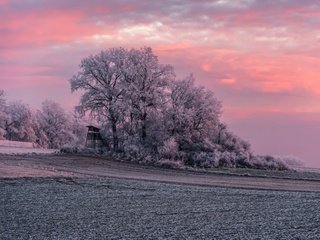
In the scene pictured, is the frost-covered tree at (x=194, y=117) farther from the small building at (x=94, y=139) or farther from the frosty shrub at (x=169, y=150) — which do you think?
the small building at (x=94, y=139)

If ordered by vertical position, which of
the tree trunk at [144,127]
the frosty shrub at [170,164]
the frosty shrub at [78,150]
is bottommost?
the frosty shrub at [170,164]

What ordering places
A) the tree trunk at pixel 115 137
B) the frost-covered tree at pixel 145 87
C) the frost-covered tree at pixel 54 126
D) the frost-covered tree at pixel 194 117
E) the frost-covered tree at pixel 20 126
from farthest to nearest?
the frost-covered tree at pixel 54 126 → the frost-covered tree at pixel 20 126 → the tree trunk at pixel 115 137 → the frost-covered tree at pixel 145 87 → the frost-covered tree at pixel 194 117

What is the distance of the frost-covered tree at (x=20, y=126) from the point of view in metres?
86.1

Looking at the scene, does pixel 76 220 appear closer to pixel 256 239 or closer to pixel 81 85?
pixel 256 239

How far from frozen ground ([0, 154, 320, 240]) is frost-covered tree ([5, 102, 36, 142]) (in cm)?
4181

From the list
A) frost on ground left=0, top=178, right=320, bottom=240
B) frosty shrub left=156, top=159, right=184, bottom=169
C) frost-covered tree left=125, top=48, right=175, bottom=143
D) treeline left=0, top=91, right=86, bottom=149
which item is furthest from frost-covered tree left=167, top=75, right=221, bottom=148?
treeline left=0, top=91, right=86, bottom=149

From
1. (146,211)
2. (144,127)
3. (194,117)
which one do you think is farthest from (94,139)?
(146,211)

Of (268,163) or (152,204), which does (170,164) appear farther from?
(152,204)

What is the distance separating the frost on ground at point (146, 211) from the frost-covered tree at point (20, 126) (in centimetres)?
5182

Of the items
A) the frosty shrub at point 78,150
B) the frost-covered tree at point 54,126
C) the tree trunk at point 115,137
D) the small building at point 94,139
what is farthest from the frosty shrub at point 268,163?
the frost-covered tree at point 54,126

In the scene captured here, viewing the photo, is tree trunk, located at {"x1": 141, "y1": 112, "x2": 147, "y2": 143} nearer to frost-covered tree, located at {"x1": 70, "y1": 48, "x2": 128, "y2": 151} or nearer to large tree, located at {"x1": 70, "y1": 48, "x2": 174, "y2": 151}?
large tree, located at {"x1": 70, "y1": 48, "x2": 174, "y2": 151}

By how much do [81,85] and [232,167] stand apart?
19161mm

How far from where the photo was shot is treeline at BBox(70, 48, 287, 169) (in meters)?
52.8

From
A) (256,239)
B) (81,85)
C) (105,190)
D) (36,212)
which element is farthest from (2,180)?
(81,85)
